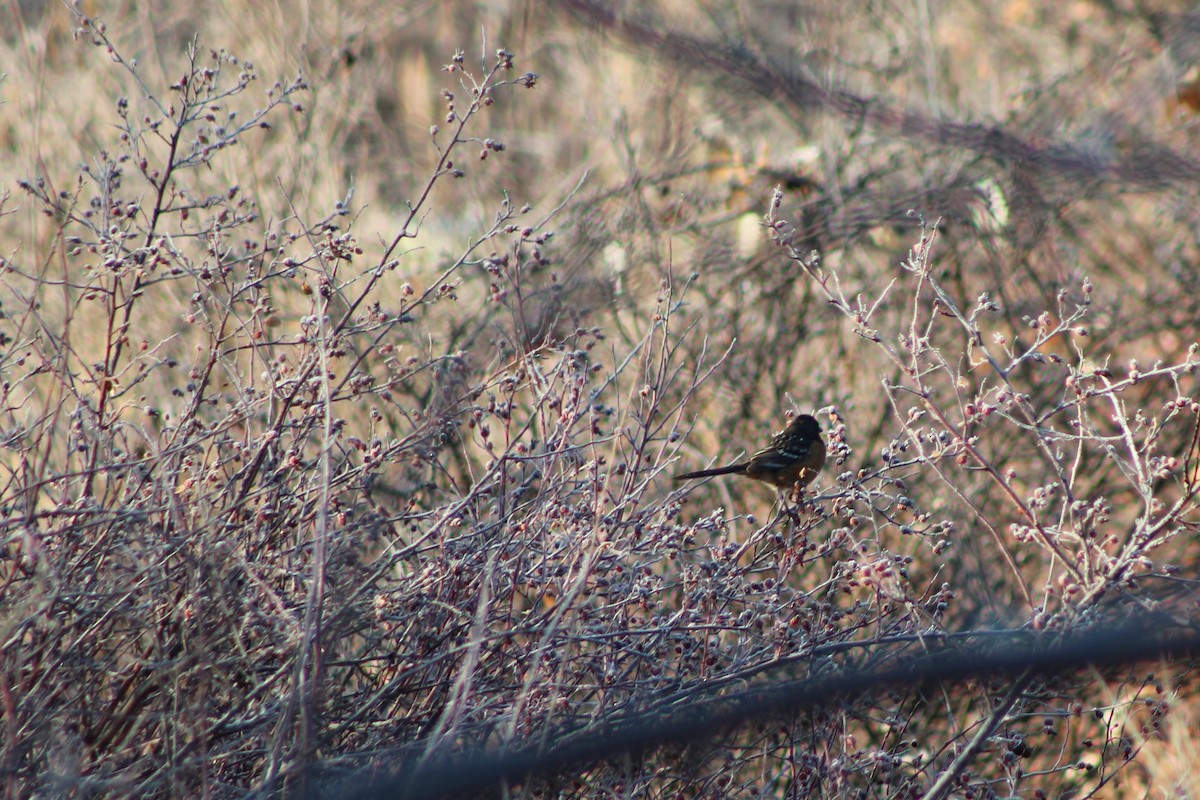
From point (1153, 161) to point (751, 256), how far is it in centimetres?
210

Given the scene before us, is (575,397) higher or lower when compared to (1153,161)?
lower

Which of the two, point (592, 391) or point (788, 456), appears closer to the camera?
point (592, 391)

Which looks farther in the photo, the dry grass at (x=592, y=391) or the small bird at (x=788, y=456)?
the small bird at (x=788, y=456)

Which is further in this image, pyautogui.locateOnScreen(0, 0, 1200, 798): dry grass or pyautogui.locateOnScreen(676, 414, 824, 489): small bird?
pyautogui.locateOnScreen(676, 414, 824, 489): small bird

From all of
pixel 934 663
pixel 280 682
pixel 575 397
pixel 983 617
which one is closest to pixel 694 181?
pixel 983 617

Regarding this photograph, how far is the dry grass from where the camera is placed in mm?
3352

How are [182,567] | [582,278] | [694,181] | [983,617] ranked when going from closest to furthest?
1. [182,567]
2. [983,617]
3. [582,278]
4. [694,181]

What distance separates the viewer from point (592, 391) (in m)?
3.88

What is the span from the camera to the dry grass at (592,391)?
335 centimetres

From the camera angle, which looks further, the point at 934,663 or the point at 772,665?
the point at 772,665

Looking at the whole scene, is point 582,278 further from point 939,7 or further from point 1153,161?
point 939,7

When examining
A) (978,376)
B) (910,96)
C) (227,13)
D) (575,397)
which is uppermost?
(227,13)

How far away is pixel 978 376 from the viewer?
7914mm

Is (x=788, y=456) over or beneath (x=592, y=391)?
over
